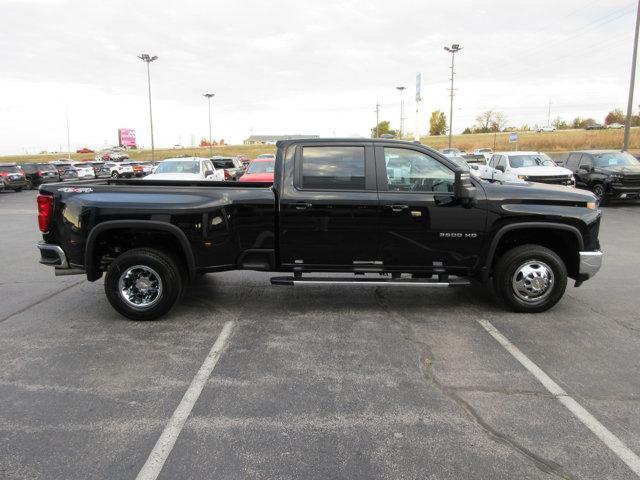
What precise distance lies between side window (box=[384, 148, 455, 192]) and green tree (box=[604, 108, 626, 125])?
12654 cm

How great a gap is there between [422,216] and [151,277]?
302cm

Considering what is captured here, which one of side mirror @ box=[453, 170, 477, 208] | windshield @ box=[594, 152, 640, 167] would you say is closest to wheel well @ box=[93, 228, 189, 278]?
side mirror @ box=[453, 170, 477, 208]

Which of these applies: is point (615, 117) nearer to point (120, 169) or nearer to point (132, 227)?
point (120, 169)

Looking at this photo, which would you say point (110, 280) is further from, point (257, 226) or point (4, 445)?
point (4, 445)

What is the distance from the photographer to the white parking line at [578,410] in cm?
301

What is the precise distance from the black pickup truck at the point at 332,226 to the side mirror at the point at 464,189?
2 centimetres

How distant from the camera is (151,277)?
5.49m

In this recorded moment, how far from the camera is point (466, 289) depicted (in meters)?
6.84

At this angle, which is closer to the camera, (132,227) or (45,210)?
(132,227)

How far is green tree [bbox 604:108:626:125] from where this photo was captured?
116 meters

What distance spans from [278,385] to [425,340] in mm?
1679

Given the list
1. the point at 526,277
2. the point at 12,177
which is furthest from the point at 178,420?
the point at 12,177

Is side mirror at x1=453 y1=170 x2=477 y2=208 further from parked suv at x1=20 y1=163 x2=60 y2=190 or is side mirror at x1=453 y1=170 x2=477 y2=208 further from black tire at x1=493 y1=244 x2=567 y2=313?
parked suv at x1=20 y1=163 x2=60 y2=190

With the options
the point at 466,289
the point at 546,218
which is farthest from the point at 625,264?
the point at 546,218
